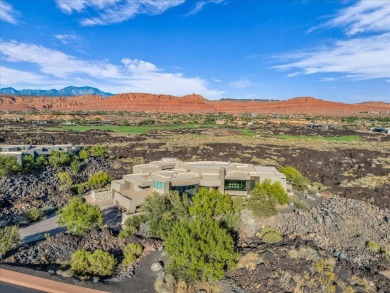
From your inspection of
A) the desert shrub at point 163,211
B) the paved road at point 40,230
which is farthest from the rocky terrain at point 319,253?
the paved road at point 40,230

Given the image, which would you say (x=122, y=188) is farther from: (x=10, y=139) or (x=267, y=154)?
(x=10, y=139)

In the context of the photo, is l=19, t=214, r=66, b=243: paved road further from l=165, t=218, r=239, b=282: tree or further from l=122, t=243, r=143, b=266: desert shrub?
l=165, t=218, r=239, b=282: tree

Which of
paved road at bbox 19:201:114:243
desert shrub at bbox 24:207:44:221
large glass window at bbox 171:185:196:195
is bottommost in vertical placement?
paved road at bbox 19:201:114:243

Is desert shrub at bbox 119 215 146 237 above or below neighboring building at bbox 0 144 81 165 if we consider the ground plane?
below

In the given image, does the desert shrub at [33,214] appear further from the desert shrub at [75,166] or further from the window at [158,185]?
the desert shrub at [75,166]

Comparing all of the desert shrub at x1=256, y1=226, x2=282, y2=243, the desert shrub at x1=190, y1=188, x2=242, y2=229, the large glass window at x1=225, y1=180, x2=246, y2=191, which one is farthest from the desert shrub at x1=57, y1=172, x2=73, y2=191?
the desert shrub at x1=256, y1=226, x2=282, y2=243
